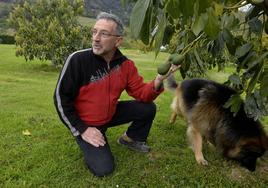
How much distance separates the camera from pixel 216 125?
446 cm

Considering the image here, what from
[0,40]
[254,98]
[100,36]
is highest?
[254,98]

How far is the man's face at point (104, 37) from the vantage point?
3.93 m

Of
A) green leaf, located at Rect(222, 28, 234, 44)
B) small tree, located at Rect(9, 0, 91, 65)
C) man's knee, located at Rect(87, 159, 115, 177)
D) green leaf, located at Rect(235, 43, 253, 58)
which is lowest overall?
small tree, located at Rect(9, 0, 91, 65)

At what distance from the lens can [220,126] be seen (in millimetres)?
4422

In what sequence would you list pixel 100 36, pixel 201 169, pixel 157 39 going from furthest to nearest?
pixel 201 169 → pixel 100 36 → pixel 157 39

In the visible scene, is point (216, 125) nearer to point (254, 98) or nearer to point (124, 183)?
point (124, 183)

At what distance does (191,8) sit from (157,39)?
5.8 inches

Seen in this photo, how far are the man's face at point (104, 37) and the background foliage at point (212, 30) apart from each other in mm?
1351

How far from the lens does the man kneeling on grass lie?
13.2 feet

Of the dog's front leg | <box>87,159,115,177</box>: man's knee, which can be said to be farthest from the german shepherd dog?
<box>87,159,115,177</box>: man's knee

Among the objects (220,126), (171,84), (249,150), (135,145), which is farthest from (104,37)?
(249,150)

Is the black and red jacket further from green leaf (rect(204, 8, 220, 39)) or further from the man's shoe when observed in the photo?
green leaf (rect(204, 8, 220, 39))

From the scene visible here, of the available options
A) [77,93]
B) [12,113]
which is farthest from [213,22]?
[12,113]

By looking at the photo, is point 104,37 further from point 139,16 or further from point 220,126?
point 139,16
